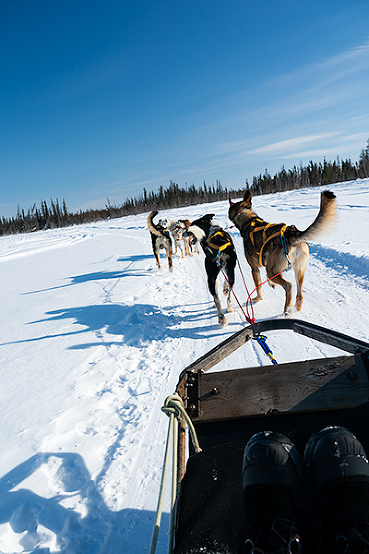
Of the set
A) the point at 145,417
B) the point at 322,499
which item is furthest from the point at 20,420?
the point at 322,499

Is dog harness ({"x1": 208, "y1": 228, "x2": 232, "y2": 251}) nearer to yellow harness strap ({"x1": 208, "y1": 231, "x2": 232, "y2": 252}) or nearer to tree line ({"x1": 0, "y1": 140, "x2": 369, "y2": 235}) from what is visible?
yellow harness strap ({"x1": 208, "y1": 231, "x2": 232, "y2": 252})

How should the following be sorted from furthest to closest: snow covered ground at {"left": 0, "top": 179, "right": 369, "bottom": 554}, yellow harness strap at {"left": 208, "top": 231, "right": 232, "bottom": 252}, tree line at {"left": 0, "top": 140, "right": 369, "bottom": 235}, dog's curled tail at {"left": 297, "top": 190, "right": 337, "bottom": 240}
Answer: tree line at {"left": 0, "top": 140, "right": 369, "bottom": 235} → yellow harness strap at {"left": 208, "top": 231, "right": 232, "bottom": 252} → dog's curled tail at {"left": 297, "top": 190, "right": 337, "bottom": 240} → snow covered ground at {"left": 0, "top": 179, "right": 369, "bottom": 554}

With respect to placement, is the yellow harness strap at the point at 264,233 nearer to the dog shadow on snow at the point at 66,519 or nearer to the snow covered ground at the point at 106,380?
the snow covered ground at the point at 106,380

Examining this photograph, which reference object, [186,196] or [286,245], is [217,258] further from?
[186,196]

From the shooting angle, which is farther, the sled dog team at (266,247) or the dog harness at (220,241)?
the dog harness at (220,241)

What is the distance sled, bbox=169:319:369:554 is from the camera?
4.91ft

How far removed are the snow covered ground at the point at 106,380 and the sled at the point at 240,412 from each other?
0.56 m

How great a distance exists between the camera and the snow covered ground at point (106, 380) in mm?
2078

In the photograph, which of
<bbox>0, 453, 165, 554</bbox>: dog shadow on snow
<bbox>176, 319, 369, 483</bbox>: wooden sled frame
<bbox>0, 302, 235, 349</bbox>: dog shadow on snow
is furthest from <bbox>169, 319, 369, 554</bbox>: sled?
<bbox>0, 302, 235, 349</bbox>: dog shadow on snow

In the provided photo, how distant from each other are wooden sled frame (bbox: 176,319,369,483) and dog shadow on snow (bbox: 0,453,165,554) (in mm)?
663

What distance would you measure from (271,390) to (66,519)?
1404 millimetres

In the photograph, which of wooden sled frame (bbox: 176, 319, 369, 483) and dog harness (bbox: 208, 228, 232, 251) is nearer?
wooden sled frame (bbox: 176, 319, 369, 483)

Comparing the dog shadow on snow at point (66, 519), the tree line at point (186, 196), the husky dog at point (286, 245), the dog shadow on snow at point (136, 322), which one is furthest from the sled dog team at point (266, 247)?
the tree line at point (186, 196)

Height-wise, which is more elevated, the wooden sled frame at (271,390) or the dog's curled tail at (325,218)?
the dog's curled tail at (325,218)
